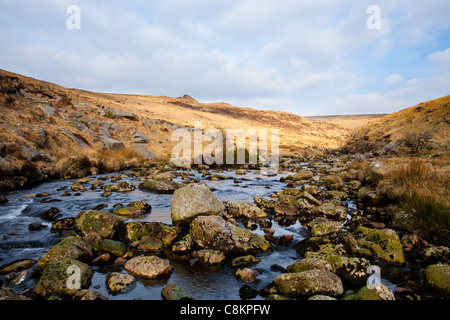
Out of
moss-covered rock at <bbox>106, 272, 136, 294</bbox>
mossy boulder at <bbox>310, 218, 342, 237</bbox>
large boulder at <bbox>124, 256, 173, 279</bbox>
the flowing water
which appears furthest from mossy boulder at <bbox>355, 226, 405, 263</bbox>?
moss-covered rock at <bbox>106, 272, 136, 294</bbox>

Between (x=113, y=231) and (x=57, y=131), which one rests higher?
(x=57, y=131)

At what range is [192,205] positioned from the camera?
263 inches

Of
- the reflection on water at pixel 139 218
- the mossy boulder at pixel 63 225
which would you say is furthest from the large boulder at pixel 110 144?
the mossy boulder at pixel 63 225

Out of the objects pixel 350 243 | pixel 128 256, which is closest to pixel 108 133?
pixel 128 256

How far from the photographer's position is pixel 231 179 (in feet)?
52.2

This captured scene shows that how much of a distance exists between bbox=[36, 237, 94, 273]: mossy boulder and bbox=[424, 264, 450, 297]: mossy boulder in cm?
663

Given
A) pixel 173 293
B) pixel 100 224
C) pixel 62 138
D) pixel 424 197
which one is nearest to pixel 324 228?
pixel 424 197

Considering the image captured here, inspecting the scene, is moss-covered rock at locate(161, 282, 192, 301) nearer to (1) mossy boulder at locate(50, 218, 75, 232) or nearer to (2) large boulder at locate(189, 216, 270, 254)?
(2) large boulder at locate(189, 216, 270, 254)

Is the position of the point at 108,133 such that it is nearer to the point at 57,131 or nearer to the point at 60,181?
the point at 57,131

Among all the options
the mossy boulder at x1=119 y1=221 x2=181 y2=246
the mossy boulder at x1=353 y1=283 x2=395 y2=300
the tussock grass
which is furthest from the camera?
the mossy boulder at x1=119 y1=221 x2=181 y2=246

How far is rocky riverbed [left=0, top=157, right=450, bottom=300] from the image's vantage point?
405cm

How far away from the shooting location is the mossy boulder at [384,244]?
5234mm

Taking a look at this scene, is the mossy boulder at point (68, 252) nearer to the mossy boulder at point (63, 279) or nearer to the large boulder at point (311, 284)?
the mossy boulder at point (63, 279)

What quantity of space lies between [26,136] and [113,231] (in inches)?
475
